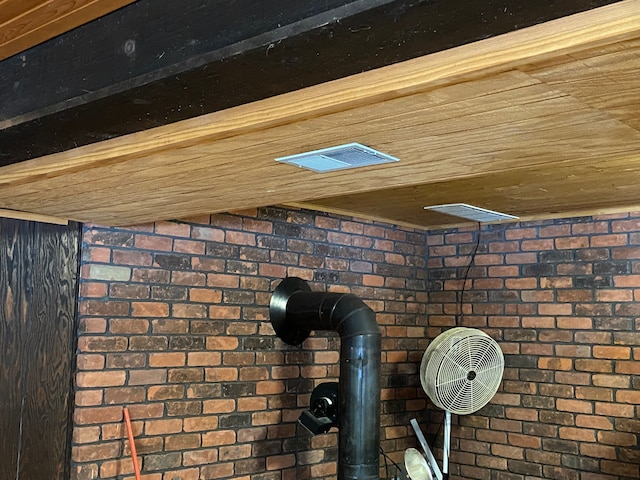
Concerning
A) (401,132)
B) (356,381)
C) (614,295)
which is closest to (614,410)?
(614,295)

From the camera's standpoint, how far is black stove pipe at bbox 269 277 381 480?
10.6 feet

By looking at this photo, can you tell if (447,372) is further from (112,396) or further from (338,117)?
(338,117)

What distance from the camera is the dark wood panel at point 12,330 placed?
2.78 meters

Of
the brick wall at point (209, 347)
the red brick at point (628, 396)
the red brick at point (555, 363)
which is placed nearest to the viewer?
the brick wall at point (209, 347)

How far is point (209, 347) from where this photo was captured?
11.0ft

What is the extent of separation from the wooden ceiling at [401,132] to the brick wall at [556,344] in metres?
1.21

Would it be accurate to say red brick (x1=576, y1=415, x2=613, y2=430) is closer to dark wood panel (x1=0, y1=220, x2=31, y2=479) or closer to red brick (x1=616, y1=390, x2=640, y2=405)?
red brick (x1=616, y1=390, x2=640, y2=405)

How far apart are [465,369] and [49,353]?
213 centimetres

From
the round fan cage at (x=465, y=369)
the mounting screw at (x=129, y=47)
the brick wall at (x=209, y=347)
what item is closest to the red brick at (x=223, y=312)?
the brick wall at (x=209, y=347)

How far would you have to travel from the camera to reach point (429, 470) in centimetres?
378

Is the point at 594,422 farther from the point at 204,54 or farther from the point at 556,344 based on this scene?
the point at 204,54

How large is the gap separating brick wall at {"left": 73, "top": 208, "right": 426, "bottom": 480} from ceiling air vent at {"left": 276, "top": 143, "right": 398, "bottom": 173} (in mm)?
1504

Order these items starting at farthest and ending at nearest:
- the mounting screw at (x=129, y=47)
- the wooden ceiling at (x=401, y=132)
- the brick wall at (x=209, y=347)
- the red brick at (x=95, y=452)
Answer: the brick wall at (x=209, y=347) → the red brick at (x=95, y=452) → the mounting screw at (x=129, y=47) → the wooden ceiling at (x=401, y=132)

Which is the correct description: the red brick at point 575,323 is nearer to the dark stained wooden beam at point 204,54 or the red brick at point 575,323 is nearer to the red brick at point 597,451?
the red brick at point 597,451
